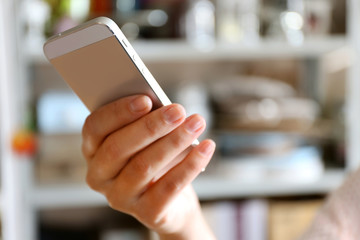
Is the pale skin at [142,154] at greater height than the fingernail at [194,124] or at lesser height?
lesser

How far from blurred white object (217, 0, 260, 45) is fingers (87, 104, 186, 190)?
0.87m

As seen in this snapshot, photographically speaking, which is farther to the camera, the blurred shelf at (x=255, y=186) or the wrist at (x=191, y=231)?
the blurred shelf at (x=255, y=186)

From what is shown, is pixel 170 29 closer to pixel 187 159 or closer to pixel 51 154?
pixel 51 154

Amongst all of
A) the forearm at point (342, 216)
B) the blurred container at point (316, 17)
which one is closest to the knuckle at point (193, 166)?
the forearm at point (342, 216)

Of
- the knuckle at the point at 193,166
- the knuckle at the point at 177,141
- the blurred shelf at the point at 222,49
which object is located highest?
the knuckle at the point at 177,141

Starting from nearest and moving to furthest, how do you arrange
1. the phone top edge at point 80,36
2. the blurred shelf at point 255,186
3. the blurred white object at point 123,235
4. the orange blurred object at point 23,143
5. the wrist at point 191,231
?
the phone top edge at point 80,36, the wrist at point 191,231, the orange blurred object at point 23,143, the blurred shelf at point 255,186, the blurred white object at point 123,235

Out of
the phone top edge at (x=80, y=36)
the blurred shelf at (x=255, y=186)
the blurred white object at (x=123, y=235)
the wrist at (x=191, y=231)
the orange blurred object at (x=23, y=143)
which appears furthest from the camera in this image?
the blurred white object at (x=123, y=235)

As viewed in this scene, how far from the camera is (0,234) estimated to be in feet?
3.92

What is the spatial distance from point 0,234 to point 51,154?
9.4 inches

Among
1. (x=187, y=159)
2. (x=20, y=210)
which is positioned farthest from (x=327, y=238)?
(x=20, y=210)

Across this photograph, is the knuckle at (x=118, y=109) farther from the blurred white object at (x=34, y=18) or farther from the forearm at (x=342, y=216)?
the blurred white object at (x=34, y=18)

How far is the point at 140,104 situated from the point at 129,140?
0.12 ft

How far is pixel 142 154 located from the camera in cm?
45

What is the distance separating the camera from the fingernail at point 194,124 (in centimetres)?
42
